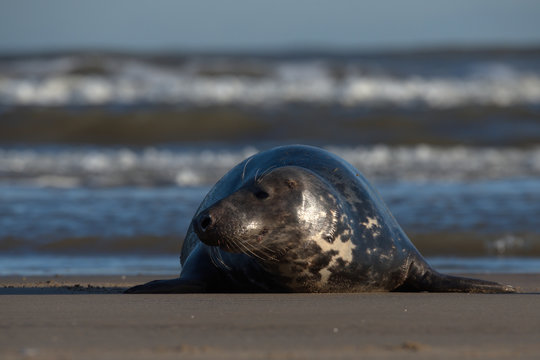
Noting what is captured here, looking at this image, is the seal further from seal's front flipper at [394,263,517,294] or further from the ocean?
the ocean

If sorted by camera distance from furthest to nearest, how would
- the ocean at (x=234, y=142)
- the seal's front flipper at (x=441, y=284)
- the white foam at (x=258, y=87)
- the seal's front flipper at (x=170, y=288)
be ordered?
the white foam at (x=258, y=87)
the ocean at (x=234, y=142)
the seal's front flipper at (x=441, y=284)
the seal's front flipper at (x=170, y=288)

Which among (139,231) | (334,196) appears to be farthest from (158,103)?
(334,196)

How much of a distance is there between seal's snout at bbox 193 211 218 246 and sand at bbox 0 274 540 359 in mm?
296

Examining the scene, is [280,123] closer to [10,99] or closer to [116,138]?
[116,138]

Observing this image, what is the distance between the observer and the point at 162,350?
3127mm

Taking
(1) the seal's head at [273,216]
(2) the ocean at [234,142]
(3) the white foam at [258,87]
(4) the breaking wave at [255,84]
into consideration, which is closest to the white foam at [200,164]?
(2) the ocean at [234,142]

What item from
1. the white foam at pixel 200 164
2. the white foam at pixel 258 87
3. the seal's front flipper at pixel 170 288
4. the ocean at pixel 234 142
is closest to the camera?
the seal's front flipper at pixel 170 288

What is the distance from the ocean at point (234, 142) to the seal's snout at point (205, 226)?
2267mm

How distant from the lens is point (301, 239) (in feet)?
15.0

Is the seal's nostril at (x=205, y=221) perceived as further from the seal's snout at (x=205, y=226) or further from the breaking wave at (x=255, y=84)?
the breaking wave at (x=255, y=84)

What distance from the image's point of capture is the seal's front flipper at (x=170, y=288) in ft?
15.4

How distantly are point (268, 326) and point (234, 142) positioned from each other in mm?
13814

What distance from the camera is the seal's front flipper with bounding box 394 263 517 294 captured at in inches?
193

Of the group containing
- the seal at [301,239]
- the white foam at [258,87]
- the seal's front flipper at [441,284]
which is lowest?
the seal's front flipper at [441,284]
